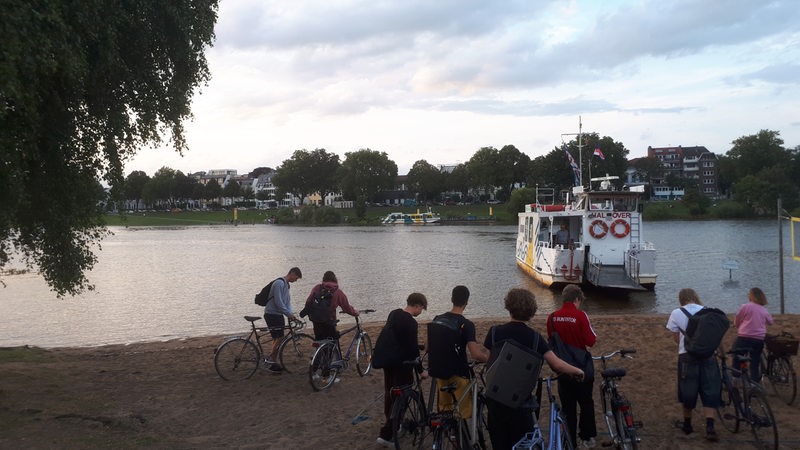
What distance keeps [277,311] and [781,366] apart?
768 centimetres

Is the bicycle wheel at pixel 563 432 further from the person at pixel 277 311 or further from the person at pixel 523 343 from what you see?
the person at pixel 277 311

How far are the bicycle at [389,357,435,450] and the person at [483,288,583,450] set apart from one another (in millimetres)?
1140

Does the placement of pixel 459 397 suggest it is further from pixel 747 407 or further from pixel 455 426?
pixel 747 407

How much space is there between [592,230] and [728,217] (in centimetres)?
8496

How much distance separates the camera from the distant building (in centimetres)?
16100

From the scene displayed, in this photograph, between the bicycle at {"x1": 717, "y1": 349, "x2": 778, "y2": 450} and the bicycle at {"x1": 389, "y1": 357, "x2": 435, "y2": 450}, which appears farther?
the bicycle at {"x1": 717, "y1": 349, "x2": 778, "y2": 450}

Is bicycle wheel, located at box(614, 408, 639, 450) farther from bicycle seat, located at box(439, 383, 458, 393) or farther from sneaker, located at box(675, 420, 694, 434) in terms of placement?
bicycle seat, located at box(439, 383, 458, 393)

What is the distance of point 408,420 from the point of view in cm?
728

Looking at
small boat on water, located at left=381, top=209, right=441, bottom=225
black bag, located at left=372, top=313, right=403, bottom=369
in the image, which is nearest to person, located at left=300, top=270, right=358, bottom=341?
black bag, located at left=372, top=313, right=403, bottom=369

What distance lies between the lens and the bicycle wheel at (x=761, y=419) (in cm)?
704

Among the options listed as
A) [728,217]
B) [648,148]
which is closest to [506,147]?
[728,217]

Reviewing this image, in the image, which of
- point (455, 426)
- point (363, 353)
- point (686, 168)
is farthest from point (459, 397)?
point (686, 168)

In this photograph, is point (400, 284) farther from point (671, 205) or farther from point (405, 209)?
point (405, 209)

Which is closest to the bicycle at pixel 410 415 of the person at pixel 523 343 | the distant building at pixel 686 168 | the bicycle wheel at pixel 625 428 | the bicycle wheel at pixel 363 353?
the person at pixel 523 343
